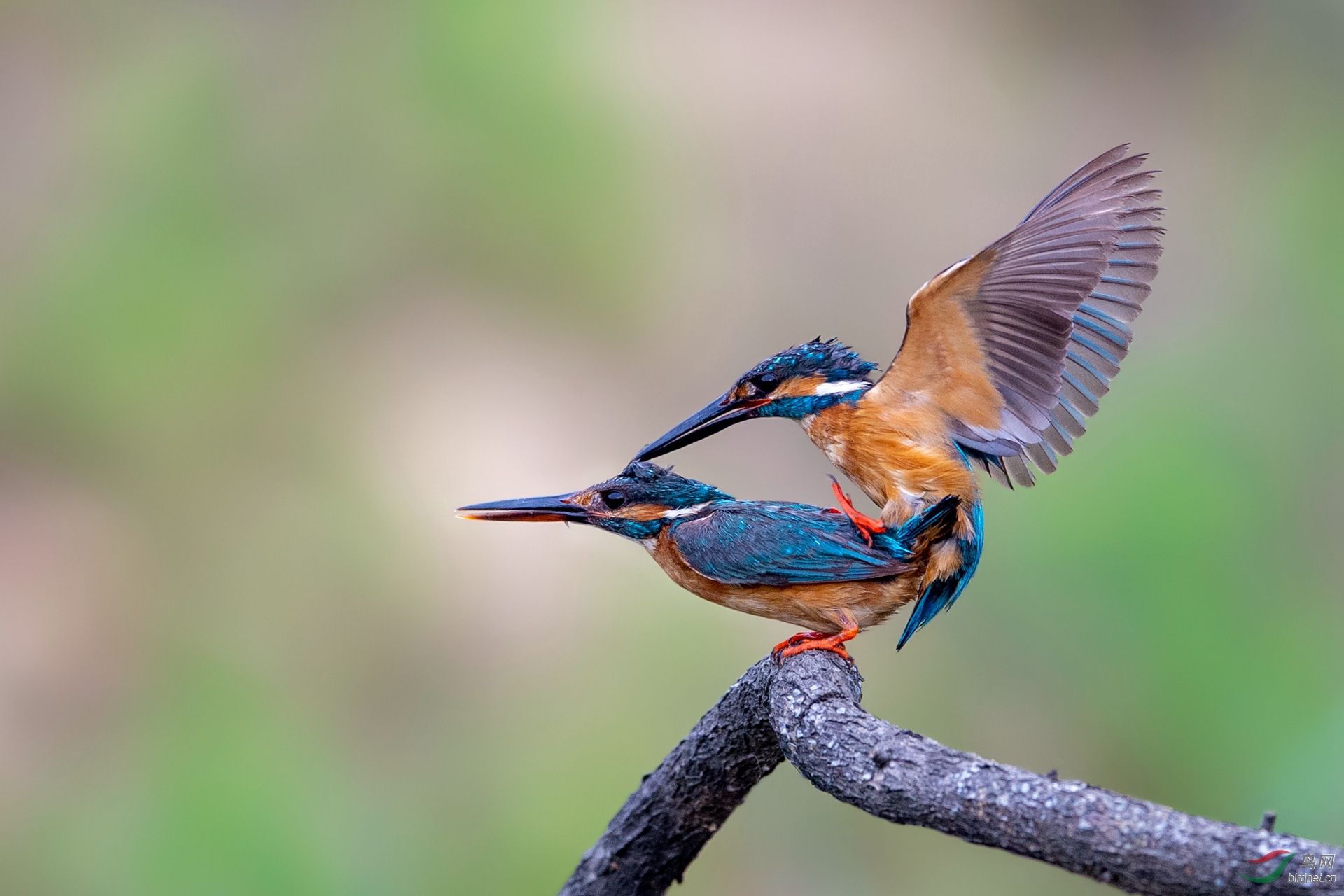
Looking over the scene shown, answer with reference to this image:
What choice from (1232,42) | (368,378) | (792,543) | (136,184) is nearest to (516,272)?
(368,378)

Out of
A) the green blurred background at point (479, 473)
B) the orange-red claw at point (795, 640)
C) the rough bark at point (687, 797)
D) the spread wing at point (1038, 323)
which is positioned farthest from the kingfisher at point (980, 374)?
the green blurred background at point (479, 473)

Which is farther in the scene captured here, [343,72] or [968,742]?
[343,72]

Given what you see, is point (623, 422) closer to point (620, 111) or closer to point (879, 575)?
point (620, 111)

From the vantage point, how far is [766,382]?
1622 millimetres

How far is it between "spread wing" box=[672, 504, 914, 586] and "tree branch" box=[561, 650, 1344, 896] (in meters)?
0.11

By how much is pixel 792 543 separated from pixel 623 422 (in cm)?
235

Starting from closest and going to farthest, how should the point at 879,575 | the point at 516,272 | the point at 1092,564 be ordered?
1. the point at 879,575
2. the point at 1092,564
3. the point at 516,272

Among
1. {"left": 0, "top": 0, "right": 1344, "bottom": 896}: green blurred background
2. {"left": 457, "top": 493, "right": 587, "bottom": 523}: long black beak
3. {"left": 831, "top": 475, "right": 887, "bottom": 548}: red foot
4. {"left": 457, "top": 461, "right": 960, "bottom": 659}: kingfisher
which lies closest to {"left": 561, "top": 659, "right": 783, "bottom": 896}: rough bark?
{"left": 457, "top": 461, "right": 960, "bottom": 659}: kingfisher

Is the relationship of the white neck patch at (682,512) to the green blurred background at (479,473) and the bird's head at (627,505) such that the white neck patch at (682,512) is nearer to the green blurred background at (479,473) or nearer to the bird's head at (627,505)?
the bird's head at (627,505)

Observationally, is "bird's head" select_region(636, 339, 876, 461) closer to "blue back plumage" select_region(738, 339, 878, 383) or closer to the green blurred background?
"blue back plumage" select_region(738, 339, 878, 383)

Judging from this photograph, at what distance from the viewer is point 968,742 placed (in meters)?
3.39

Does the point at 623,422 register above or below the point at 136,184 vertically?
above

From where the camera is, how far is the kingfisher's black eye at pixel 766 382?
1.62m

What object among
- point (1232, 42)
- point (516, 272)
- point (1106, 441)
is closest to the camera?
point (1106, 441)
